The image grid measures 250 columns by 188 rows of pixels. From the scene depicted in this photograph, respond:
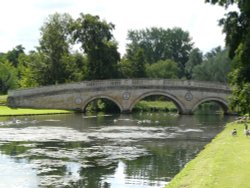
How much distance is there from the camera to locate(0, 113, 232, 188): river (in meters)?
18.3

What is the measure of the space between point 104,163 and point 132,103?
46.8m

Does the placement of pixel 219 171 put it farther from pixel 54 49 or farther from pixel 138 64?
pixel 138 64

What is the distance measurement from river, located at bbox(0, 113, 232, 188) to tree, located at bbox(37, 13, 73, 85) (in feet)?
142

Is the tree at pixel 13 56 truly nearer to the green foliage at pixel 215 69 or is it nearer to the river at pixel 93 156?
the green foliage at pixel 215 69

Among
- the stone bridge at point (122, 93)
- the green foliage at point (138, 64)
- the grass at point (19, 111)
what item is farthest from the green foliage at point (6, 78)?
the stone bridge at point (122, 93)

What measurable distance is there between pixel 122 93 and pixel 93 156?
4414cm

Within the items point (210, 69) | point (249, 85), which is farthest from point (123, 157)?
point (210, 69)

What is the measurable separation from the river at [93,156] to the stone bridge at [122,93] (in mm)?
25828

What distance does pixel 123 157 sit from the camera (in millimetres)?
24422

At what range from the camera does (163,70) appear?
112 metres

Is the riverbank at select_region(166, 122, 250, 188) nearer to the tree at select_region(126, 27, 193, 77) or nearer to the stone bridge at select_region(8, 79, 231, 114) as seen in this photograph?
the stone bridge at select_region(8, 79, 231, 114)

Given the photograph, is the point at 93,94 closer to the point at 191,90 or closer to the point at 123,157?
the point at 191,90

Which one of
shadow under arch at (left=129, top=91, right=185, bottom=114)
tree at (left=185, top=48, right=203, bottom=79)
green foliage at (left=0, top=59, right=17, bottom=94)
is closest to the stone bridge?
shadow under arch at (left=129, top=91, right=185, bottom=114)

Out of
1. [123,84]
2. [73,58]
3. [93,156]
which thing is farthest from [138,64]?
[93,156]
